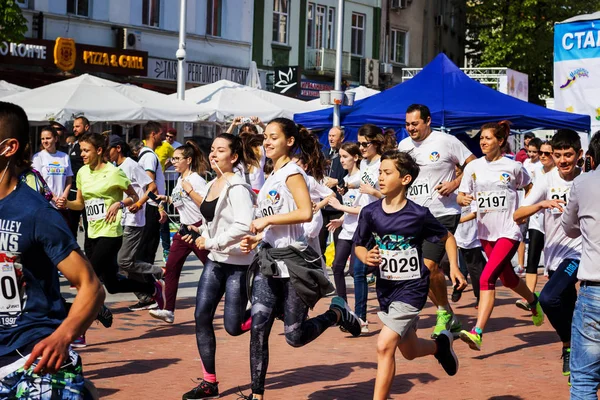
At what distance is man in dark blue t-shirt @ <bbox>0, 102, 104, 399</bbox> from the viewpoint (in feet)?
12.2

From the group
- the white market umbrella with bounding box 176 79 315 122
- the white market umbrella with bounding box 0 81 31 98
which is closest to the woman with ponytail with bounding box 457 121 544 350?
the white market umbrella with bounding box 176 79 315 122

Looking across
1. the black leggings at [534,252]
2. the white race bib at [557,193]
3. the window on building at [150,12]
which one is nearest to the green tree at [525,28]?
the window on building at [150,12]

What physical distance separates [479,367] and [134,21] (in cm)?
2310

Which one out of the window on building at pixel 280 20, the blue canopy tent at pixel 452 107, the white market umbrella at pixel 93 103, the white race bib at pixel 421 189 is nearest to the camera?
the white race bib at pixel 421 189

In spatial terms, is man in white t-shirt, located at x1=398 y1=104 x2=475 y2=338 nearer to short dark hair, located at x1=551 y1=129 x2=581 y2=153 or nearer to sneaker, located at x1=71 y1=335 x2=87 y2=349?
short dark hair, located at x1=551 y1=129 x2=581 y2=153

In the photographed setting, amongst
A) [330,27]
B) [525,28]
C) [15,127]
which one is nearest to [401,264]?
[15,127]

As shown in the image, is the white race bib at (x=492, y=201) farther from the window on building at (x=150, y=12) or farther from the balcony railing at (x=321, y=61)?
the balcony railing at (x=321, y=61)

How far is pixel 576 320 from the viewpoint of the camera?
220 inches

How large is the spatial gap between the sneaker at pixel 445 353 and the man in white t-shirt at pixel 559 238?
908mm

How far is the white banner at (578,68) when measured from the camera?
18.9 m

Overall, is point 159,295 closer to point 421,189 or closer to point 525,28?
point 421,189

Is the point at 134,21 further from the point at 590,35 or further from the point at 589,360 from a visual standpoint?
the point at 589,360

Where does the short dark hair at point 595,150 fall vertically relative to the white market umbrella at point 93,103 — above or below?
below

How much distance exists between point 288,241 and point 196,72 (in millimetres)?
25156
